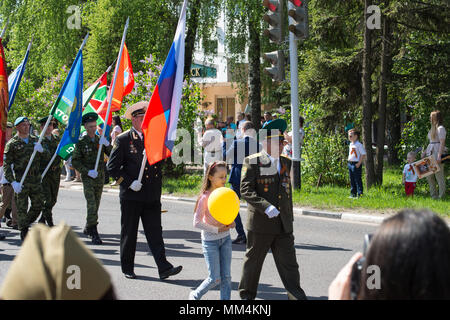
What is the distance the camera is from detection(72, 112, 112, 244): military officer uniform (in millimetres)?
9000

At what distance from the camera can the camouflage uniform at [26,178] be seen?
8.91 metres

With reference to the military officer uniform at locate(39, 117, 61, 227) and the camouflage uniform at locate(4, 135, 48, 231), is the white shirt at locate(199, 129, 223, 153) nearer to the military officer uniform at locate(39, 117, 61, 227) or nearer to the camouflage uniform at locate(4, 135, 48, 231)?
the military officer uniform at locate(39, 117, 61, 227)

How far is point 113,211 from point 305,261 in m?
6.03

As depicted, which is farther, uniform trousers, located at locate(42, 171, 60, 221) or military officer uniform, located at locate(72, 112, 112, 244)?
uniform trousers, located at locate(42, 171, 60, 221)

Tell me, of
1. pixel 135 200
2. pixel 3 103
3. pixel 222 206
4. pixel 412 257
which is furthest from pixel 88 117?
pixel 412 257

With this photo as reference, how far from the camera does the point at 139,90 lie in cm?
1809

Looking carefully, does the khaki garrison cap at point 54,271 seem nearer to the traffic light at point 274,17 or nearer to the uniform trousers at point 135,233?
the uniform trousers at point 135,233

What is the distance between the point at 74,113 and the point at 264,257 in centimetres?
458

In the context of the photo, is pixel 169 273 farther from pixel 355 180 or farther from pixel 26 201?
pixel 355 180

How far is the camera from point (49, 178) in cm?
979

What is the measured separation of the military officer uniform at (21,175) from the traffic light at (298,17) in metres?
5.98

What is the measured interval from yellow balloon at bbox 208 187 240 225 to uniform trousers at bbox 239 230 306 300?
0.40 m

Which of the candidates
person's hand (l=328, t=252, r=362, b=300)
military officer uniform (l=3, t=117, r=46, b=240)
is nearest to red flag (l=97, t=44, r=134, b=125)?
military officer uniform (l=3, t=117, r=46, b=240)
